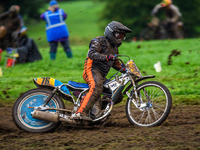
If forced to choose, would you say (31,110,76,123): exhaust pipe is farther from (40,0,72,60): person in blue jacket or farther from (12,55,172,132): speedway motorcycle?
(40,0,72,60): person in blue jacket

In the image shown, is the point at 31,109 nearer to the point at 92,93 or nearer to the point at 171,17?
the point at 92,93

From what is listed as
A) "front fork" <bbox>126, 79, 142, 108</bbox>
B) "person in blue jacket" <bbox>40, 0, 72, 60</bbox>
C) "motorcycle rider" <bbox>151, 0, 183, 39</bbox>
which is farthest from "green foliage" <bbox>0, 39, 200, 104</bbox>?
"motorcycle rider" <bbox>151, 0, 183, 39</bbox>

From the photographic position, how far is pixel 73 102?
5996 millimetres

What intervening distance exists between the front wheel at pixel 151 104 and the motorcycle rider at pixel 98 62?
658 mm

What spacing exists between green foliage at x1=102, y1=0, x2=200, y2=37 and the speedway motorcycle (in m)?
→ 22.7

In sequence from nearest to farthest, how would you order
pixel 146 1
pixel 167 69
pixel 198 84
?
1. pixel 198 84
2. pixel 167 69
3. pixel 146 1

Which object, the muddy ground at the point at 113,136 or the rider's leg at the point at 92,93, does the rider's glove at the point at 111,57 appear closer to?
the rider's leg at the point at 92,93

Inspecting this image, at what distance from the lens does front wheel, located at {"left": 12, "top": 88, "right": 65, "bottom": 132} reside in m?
5.91

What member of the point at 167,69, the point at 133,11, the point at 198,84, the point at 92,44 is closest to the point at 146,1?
the point at 133,11

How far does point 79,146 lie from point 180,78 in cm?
548

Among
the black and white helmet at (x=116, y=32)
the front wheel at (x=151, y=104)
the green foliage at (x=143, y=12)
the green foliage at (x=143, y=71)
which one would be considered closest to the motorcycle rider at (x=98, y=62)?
the black and white helmet at (x=116, y=32)

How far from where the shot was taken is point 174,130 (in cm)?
555

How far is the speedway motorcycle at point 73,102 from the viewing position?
5883 millimetres

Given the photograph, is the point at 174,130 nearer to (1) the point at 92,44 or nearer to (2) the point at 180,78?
(1) the point at 92,44
